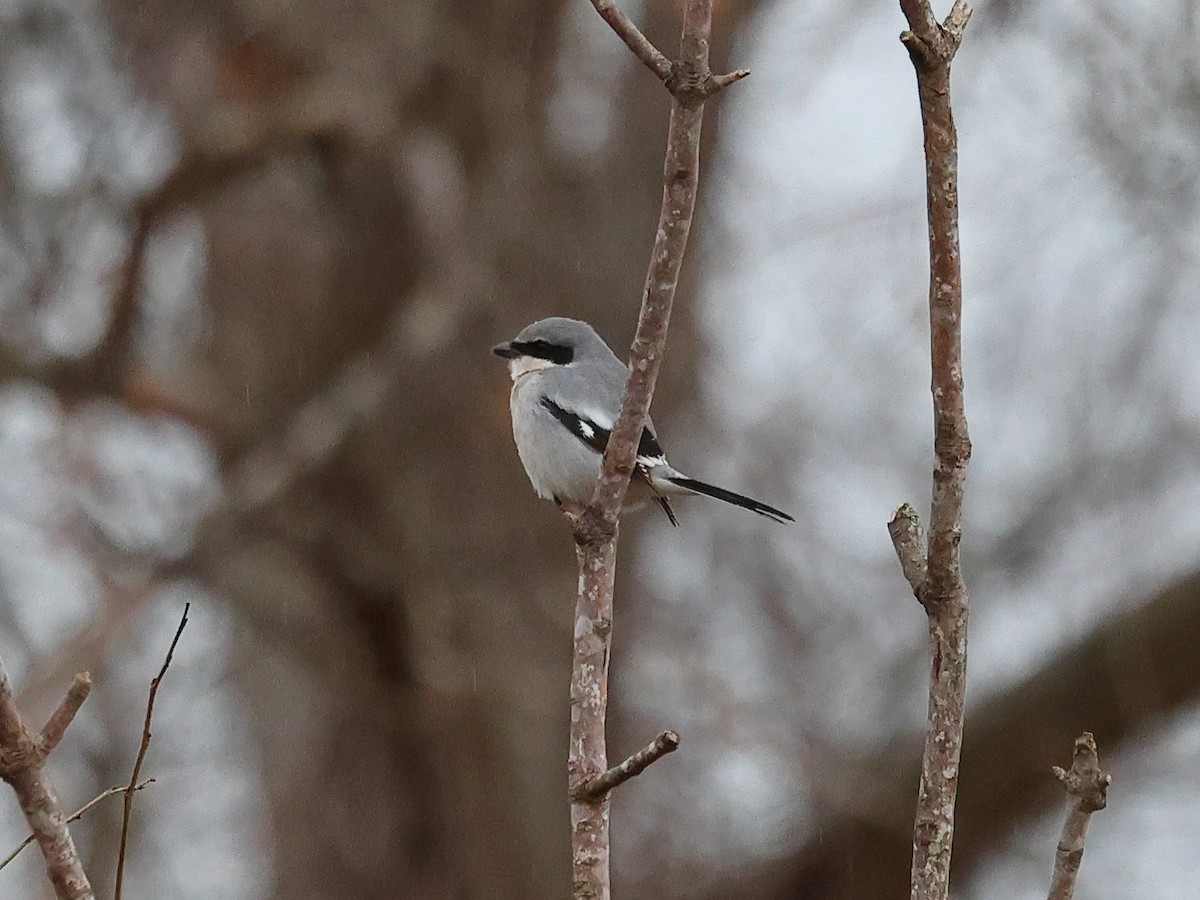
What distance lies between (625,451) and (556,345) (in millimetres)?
2680

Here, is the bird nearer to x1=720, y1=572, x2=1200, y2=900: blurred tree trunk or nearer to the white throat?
the white throat

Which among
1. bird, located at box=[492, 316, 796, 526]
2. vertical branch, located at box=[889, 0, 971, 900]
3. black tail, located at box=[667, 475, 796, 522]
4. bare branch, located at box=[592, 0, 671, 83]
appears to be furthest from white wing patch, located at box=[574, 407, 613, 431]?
vertical branch, located at box=[889, 0, 971, 900]

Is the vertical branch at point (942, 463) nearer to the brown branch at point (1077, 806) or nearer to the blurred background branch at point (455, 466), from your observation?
the brown branch at point (1077, 806)

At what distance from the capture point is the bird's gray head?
531 cm

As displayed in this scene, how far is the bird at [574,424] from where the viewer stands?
4.72 metres

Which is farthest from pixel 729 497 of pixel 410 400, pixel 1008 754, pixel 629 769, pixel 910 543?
pixel 410 400

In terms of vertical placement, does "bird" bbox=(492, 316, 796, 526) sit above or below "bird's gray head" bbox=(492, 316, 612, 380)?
below

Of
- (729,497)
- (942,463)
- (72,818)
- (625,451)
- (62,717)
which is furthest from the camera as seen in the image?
(729,497)

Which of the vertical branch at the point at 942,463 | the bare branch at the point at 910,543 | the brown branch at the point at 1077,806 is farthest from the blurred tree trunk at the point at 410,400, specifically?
the brown branch at the point at 1077,806

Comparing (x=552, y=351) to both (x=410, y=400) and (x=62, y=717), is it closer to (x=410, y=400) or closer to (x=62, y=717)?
(x=410, y=400)

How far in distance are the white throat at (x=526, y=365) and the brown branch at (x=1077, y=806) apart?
3349 millimetres

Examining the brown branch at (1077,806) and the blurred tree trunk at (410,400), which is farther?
the blurred tree trunk at (410,400)

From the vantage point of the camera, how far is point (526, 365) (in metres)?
5.41

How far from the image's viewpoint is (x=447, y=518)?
7.87 meters
